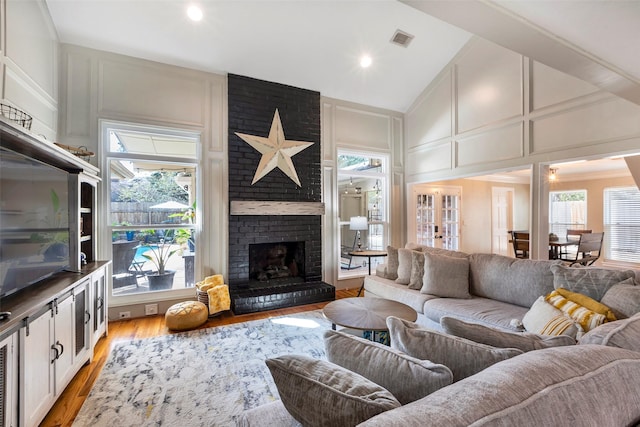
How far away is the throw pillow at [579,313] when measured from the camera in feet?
5.95

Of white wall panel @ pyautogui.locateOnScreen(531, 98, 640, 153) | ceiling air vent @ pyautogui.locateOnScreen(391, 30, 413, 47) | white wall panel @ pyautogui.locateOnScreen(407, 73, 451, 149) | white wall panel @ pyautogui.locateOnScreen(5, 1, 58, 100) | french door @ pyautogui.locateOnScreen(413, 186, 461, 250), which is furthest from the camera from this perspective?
french door @ pyautogui.locateOnScreen(413, 186, 461, 250)

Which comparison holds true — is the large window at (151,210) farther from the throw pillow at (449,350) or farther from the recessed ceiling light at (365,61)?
the throw pillow at (449,350)

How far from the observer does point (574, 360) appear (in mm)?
808

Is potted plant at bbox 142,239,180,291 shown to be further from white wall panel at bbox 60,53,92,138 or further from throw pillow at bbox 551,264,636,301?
throw pillow at bbox 551,264,636,301

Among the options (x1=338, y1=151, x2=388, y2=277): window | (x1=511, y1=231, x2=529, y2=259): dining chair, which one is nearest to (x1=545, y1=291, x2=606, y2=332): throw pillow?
(x1=338, y1=151, x2=388, y2=277): window

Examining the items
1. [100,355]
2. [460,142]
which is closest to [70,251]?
[100,355]

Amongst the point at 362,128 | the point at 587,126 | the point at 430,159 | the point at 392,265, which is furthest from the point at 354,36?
the point at 392,265

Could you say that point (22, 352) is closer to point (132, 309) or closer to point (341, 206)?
point (132, 309)

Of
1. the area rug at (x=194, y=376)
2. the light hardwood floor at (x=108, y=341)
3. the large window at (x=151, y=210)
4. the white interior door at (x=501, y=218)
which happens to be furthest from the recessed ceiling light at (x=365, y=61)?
the white interior door at (x=501, y=218)

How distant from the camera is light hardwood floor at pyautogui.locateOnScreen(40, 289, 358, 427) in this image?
1877mm

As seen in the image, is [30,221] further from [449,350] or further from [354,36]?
[354,36]

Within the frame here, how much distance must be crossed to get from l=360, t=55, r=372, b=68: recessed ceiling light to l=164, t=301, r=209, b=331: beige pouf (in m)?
4.02

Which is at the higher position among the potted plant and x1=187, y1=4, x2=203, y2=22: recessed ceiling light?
x1=187, y1=4, x2=203, y2=22: recessed ceiling light

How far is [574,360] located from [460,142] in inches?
165
